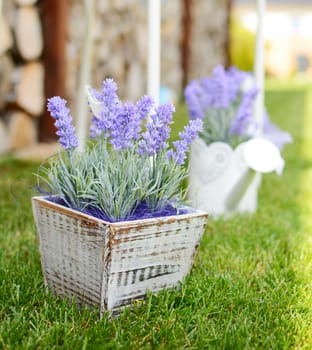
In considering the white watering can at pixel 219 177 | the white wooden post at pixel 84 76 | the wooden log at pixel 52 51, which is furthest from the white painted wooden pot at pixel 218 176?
the wooden log at pixel 52 51

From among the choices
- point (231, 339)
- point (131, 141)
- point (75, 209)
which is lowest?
point (231, 339)

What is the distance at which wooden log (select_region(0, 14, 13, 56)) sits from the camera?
9.28ft

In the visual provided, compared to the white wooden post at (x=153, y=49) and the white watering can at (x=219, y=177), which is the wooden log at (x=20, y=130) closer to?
the white watering can at (x=219, y=177)

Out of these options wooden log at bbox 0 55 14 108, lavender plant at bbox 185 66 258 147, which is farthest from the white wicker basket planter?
wooden log at bbox 0 55 14 108

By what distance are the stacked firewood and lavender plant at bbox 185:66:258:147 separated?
1.31 meters

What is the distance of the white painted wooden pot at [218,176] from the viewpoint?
6.05 feet

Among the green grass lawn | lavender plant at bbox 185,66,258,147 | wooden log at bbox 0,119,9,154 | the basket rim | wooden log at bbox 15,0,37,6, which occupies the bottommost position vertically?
the green grass lawn

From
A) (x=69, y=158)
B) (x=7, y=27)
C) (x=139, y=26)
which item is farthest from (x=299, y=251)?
(x=139, y=26)

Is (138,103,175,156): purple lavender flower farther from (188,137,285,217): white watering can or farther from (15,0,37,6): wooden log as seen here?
(15,0,37,6): wooden log

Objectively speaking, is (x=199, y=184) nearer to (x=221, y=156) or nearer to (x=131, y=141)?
(x=221, y=156)

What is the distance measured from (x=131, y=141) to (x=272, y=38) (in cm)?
1813

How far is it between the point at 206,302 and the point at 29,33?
7.39ft

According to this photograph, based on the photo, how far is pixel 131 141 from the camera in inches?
49.4

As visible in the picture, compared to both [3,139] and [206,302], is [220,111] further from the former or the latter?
[3,139]
